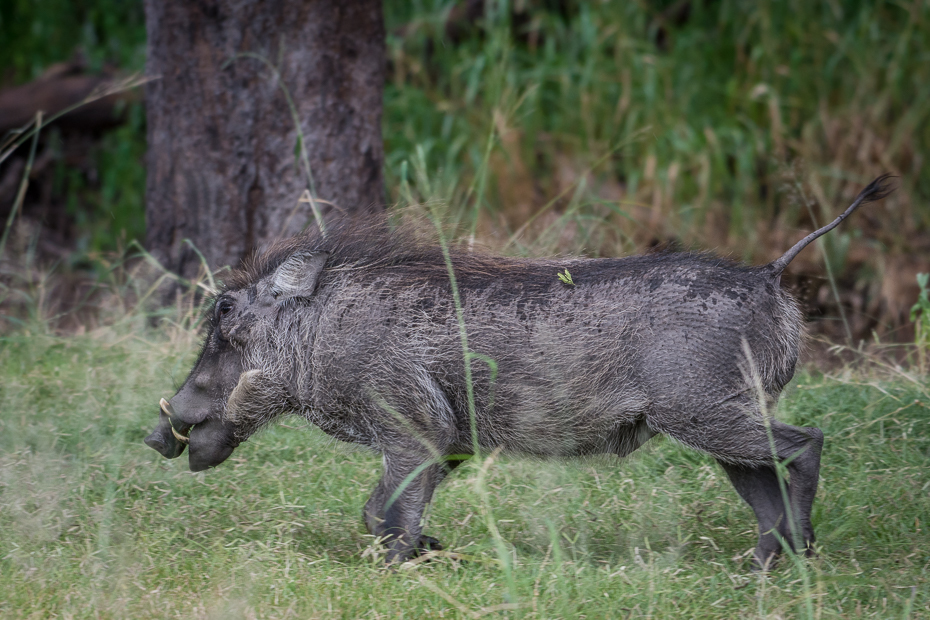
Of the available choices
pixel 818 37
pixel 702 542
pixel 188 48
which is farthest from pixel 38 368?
pixel 818 37

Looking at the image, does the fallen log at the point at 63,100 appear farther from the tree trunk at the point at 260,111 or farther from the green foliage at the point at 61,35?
the tree trunk at the point at 260,111

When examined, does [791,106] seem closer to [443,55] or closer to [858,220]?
[858,220]

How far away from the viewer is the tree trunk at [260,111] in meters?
5.00

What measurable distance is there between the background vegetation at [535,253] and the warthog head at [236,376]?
25 cm

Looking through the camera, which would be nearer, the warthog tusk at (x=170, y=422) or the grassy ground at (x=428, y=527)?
the grassy ground at (x=428, y=527)

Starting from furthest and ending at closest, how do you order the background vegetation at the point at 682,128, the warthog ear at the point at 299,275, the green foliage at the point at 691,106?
1. the green foliage at the point at 691,106
2. the background vegetation at the point at 682,128
3. the warthog ear at the point at 299,275

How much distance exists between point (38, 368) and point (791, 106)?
5249 millimetres

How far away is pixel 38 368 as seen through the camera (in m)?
4.62

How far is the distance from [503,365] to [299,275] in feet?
2.33

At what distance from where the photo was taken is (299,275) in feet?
10.8

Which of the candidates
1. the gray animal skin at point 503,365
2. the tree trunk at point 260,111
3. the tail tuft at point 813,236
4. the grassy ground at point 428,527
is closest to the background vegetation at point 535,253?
the grassy ground at point 428,527

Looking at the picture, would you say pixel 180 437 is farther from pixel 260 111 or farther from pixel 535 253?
pixel 260 111

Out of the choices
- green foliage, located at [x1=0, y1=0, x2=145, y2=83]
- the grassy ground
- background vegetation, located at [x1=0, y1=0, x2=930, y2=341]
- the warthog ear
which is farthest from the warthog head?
green foliage, located at [x1=0, y1=0, x2=145, y2=83]

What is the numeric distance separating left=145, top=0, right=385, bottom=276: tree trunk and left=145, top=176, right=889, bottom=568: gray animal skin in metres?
1.84
